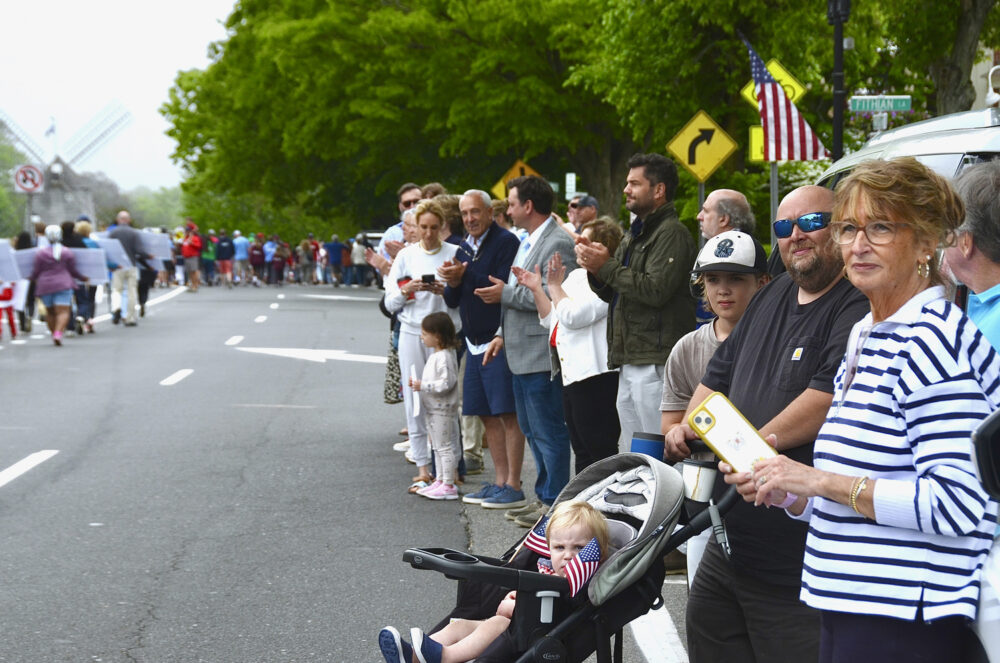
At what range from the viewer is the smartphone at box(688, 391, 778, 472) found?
2839 millimetres

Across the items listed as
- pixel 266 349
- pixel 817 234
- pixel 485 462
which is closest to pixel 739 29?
pixel 266 349

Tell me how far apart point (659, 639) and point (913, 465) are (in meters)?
3.12

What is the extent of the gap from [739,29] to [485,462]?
13.5m

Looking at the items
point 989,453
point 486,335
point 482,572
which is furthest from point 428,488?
point 989,453

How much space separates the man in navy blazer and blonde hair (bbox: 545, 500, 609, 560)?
13.7 ft

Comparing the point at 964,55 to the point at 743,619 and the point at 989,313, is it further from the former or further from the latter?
the point at 989,313

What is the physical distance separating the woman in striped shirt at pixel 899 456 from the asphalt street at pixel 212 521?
2680 mm

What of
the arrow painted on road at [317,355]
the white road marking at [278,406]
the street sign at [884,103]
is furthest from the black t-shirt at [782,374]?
the arrow painted on road at [317,355]

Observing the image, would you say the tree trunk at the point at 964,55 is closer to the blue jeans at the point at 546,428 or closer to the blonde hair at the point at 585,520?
the blue jeans at the point at 546,428

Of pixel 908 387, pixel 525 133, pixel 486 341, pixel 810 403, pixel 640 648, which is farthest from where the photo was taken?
pixel 525 133

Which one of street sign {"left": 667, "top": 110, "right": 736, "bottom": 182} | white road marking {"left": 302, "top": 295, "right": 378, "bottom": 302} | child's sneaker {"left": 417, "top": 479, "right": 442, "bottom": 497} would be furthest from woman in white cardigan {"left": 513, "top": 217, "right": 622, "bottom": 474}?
white road marking {"left": 302, "top": 295, "right": 378, "bottom": 302}

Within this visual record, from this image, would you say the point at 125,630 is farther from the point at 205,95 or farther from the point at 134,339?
the point at 205,95

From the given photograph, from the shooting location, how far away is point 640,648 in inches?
211

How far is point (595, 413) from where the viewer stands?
712 cm
